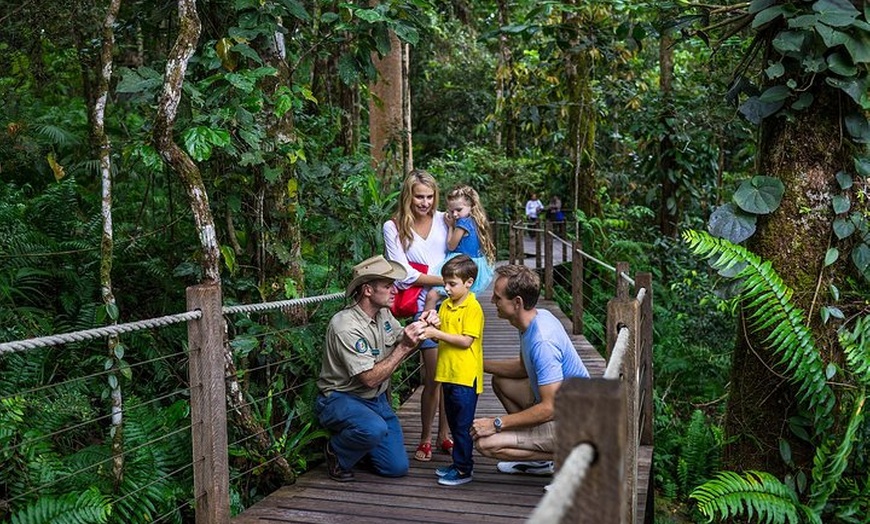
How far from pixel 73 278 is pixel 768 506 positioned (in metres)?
5.46

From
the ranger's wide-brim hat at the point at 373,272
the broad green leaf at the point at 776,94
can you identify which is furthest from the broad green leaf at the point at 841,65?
the ranger's wide-brim hat at the point at 373,272

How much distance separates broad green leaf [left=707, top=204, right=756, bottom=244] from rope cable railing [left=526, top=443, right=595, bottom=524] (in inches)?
139

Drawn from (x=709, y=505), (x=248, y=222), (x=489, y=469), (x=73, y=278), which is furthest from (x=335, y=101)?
(x=709, y=505)

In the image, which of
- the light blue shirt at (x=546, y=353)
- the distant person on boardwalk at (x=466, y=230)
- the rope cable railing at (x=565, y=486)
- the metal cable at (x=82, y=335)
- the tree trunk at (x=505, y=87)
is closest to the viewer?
the rope cable railing at (x=565, y=486)

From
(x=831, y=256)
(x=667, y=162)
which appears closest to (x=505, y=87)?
(x=667, y=162)

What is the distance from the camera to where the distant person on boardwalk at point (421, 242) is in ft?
16.3

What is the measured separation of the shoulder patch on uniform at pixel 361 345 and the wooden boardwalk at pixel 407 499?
761 millimetres

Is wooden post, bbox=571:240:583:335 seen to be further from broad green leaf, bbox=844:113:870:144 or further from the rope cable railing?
the rope cable railing

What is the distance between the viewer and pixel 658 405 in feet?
28.7

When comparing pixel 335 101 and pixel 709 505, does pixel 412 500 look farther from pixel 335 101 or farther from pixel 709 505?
pixel 335 101

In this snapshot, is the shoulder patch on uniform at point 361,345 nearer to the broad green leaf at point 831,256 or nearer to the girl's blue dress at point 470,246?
the girl's blue dress at point 470,246

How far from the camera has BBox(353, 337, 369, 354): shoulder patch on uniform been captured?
430 cm

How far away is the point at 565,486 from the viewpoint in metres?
1.27

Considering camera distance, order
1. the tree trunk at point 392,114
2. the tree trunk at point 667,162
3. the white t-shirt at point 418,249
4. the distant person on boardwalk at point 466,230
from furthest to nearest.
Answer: the tree trunk at point 667,162 → the tree trunk at point 392,114 → the distant person on boardwalk at point 466,230 → the white t-shirt at point 418,249
